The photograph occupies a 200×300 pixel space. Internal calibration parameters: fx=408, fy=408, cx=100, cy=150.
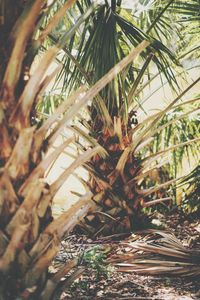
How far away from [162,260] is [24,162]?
1105 millimetres

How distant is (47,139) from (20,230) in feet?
0.89

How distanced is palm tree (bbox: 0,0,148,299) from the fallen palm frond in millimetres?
852

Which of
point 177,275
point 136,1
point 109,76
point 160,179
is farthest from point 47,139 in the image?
point 160,179

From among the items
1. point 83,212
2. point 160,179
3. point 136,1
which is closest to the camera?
point 83,212

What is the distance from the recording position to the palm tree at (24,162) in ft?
3.54

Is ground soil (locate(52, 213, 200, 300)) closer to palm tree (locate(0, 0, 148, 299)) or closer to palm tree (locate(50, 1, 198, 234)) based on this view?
palm tree (locate(0, 0, 148, 299))

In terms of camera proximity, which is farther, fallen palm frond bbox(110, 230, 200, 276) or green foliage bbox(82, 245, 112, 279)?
green foliage bbox(82, 245, 112, 279)

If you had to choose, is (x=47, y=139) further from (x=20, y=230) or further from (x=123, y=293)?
(x=123, y=293)

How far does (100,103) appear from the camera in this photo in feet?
8.46

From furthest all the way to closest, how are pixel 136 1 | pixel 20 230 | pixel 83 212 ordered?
pixel 136 1 < pixel 83 212 < pixel 20 230

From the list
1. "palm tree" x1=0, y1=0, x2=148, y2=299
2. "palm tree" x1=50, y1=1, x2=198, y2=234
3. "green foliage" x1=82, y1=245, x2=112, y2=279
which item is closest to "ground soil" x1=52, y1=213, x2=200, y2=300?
"green foliage" x1=82, y1=245, x2=112, y2=279

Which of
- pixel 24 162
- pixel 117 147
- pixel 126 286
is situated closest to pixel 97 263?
pixel 126 286

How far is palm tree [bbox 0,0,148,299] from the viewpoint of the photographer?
42.5 inches

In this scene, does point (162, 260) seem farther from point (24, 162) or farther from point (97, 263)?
point (24, 162)
